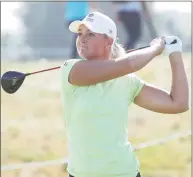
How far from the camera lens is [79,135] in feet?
10.3

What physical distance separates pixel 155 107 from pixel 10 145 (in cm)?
371

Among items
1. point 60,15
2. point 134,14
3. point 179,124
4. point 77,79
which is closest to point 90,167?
point 77,79

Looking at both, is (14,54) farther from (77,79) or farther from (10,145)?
(77,79)

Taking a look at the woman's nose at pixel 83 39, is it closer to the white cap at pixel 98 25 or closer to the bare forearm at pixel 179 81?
the white cap at pixel 98 25

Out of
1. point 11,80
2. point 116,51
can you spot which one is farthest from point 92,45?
point 11,80

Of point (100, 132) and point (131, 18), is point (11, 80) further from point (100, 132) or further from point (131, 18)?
point (131, 18)

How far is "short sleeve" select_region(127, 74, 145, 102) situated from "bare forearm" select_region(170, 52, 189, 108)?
142 millimetres

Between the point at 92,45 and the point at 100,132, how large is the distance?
14.0 inches

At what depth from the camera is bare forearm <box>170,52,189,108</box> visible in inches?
128

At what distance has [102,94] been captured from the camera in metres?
3.13

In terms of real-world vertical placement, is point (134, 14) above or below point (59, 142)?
above

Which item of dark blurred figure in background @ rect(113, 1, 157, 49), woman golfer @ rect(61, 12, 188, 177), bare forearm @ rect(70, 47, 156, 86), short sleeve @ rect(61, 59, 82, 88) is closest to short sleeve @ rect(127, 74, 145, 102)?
woman golfer @ rect(61, 12, 188, 177)

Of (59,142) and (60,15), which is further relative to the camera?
(60,15)

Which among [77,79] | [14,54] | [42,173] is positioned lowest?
[42,173]
